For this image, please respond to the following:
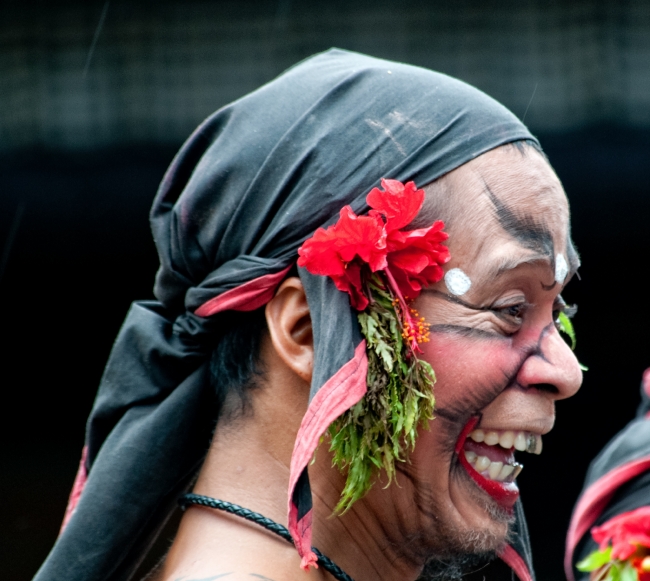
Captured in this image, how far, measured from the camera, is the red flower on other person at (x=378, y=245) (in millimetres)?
2014

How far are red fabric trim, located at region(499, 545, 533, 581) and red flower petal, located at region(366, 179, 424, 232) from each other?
1.03 metres

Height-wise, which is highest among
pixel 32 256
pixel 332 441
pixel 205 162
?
pixel 205 162

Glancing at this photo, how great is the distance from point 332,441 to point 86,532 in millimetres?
678

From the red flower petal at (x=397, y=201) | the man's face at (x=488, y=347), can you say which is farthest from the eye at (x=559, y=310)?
the red flower petal at (x=397, y=201)

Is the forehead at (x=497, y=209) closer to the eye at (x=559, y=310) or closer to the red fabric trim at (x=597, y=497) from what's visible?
the eye at (x=559, y=310)

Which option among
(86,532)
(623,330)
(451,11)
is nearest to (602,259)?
(623,330)

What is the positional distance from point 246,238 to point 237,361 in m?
0.31

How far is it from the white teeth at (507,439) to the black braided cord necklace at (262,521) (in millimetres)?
486

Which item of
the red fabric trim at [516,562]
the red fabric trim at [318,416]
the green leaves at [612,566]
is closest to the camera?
the red fabric trim at [318,416]

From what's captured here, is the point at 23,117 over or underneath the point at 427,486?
underneath

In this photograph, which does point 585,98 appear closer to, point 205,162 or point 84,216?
point 84,216

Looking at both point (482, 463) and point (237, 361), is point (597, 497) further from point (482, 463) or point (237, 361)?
point (237, 361)

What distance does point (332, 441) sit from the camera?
6.56ft

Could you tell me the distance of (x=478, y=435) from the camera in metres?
2.22
